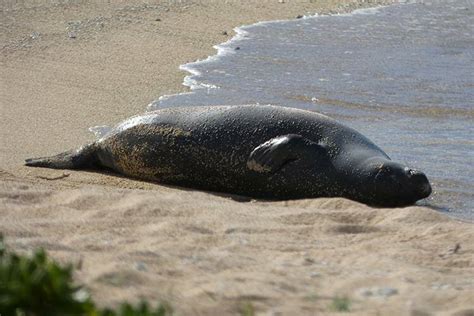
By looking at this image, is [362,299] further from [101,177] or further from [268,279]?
[101,177]

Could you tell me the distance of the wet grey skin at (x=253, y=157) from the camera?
22.0 feet

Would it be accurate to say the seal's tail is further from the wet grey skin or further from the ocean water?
the ocean water

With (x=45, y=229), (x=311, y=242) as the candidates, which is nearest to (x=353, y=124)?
(x=311, y=242)

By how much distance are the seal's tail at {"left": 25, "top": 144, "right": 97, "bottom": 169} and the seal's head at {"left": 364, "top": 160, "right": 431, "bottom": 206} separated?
7.04 ft

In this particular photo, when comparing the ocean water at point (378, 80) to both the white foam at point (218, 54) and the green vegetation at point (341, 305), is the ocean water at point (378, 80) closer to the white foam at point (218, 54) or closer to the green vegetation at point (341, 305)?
the white foam at point (218, 54)

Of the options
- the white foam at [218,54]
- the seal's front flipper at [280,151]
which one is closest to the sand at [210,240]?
the seal's front flipper at [280,151]

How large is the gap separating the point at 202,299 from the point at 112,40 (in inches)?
360

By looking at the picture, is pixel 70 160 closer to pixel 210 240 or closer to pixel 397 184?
pixel 397 184

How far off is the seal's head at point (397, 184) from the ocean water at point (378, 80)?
0.17 m

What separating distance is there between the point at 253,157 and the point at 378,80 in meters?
4.20

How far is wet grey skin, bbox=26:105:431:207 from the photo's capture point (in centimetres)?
671

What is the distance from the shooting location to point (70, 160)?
7.41 metres

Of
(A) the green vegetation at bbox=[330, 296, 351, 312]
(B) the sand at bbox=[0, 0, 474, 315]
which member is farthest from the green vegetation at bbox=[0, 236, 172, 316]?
(A) the green vegetation at bbox=[330, 296, 351, 312]

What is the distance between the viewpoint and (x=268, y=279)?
12.9 feet
